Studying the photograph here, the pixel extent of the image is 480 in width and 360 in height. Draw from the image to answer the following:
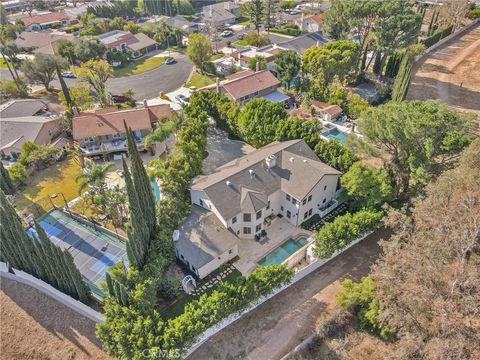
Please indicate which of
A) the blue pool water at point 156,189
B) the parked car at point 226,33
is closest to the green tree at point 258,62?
the parked car at point 226,33

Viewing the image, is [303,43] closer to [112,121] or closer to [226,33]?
[226,33]

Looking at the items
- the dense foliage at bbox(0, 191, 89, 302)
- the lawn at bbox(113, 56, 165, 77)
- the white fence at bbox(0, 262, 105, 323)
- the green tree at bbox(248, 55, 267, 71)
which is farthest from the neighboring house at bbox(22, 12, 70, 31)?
the dense foliage at bbox(0, 191, 89, 302)

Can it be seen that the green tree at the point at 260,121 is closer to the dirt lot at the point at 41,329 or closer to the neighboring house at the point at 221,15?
the dirt lot at the point at 41,329

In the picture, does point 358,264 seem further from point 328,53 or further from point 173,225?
point 328,53

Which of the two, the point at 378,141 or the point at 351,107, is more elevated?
the point at 378,141

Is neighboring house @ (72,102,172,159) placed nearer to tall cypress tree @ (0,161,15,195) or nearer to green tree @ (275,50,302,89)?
tall cypress tree @ (0,161,15,195)

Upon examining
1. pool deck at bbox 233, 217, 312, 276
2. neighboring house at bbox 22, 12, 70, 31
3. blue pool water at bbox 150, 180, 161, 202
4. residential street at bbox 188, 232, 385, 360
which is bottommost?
residential street at bbox 188, 232, 385, 360

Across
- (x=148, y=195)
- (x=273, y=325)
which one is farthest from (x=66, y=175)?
(x=273, y=325)
